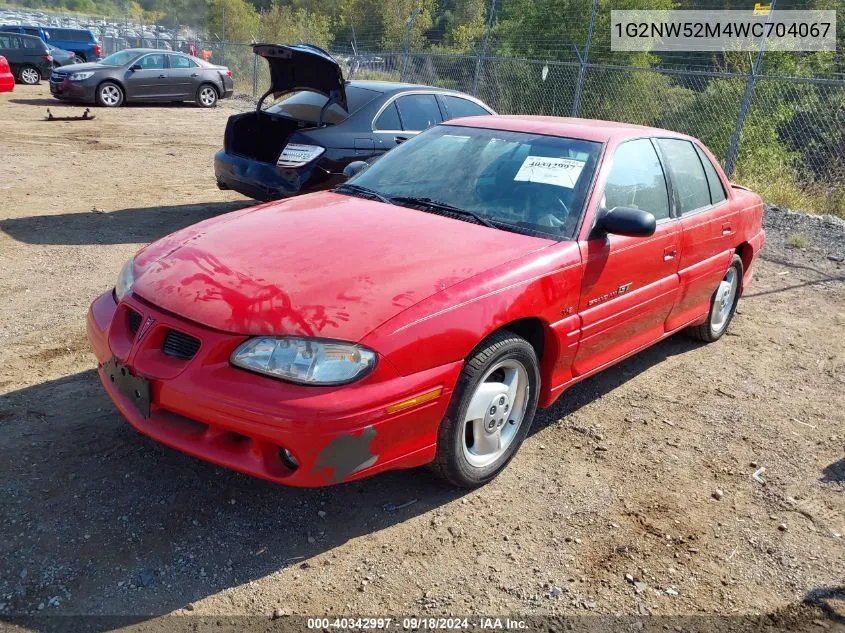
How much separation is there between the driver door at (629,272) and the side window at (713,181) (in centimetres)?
72

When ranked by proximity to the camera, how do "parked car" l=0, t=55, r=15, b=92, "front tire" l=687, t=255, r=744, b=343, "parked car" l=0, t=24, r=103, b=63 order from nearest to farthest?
"front tire" l=687, t=255, r=744, b=343, "parked car" l=0, t=55, r=15, b=92, "parked car" l=0, t=24, r=103, b=63

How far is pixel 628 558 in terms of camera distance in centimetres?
295

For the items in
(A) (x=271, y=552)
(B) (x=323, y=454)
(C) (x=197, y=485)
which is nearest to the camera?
(B) (x=323, y=454)

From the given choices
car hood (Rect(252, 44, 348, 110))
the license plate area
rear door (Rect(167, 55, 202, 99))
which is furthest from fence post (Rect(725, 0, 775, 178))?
rear door (Rect(167, 55, 202, 99))

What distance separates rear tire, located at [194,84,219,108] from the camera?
19.1 meters

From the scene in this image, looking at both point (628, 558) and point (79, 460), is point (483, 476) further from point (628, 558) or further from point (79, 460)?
point (79, 460)

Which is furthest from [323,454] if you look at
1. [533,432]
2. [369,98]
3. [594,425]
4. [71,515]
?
[369,98]

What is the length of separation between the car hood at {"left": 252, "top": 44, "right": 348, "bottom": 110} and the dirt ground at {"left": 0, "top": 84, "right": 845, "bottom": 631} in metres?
3.16

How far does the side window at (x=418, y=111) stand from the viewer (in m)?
7.43

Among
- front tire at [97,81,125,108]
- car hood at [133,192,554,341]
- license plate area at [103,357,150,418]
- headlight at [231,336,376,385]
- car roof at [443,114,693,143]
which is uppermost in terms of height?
car roof at [443,114,693,143]

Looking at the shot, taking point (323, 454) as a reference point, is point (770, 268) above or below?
below

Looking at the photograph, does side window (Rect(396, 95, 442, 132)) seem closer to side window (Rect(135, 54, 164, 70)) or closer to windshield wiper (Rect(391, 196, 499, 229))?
windshield wiper (Rect(391, 196, 499, 229))

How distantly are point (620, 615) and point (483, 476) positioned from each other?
0.86 metres

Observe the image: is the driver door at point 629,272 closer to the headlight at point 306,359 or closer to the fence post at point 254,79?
the headlight at point 306,359
